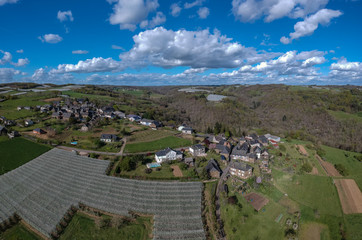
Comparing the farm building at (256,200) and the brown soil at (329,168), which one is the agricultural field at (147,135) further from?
the brown soil at (329,168)

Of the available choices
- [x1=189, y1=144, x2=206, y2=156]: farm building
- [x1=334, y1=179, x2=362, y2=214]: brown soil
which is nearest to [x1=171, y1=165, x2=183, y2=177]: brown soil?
[x1=189, y1=144, x2=206, y2=156]: farm building

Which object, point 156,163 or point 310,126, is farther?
point 310,126

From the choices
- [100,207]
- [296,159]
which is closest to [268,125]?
[296,159]

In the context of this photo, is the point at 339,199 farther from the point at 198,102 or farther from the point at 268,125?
the point at 198,102

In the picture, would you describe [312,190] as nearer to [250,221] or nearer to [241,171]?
[241,171]

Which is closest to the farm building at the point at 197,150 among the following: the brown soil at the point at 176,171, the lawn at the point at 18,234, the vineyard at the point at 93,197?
the brown soil at the point at 176,171

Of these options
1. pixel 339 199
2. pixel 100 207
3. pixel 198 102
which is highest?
pixel 198 102
